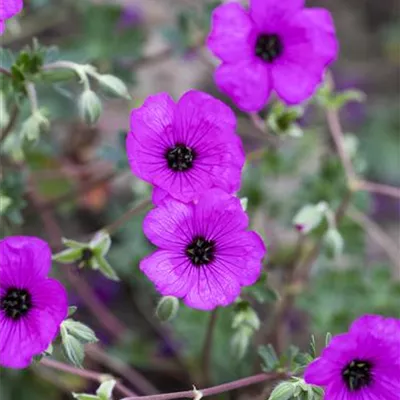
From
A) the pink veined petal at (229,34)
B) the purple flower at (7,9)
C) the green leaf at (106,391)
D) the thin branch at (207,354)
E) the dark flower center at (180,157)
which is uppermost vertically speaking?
the pink veined petal at (229,34)

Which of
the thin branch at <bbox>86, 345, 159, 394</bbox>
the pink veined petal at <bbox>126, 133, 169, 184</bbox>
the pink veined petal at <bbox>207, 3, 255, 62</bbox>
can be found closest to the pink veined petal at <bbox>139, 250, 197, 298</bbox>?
the pink veined petal at <bbox>126, 133, 169, 184</bbox>

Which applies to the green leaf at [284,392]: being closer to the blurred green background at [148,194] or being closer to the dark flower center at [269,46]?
the blurred green background at [148,194]

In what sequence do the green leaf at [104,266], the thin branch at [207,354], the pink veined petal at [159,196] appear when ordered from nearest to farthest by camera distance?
the pink veined petal at [159,196] < the green leaf at [104,266] < the thin branch at [207,354]

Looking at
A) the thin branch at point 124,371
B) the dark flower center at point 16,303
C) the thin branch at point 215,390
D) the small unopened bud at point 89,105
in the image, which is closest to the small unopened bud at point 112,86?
the small unopened bud at point 89,105

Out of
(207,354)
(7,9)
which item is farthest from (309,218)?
(7,9)

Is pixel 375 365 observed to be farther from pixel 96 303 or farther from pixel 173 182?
pixel 96 303

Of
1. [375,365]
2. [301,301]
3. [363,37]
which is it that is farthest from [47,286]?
[363,37]

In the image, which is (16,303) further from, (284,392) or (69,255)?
(284,392)

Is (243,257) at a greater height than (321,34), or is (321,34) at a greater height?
(321,34)
